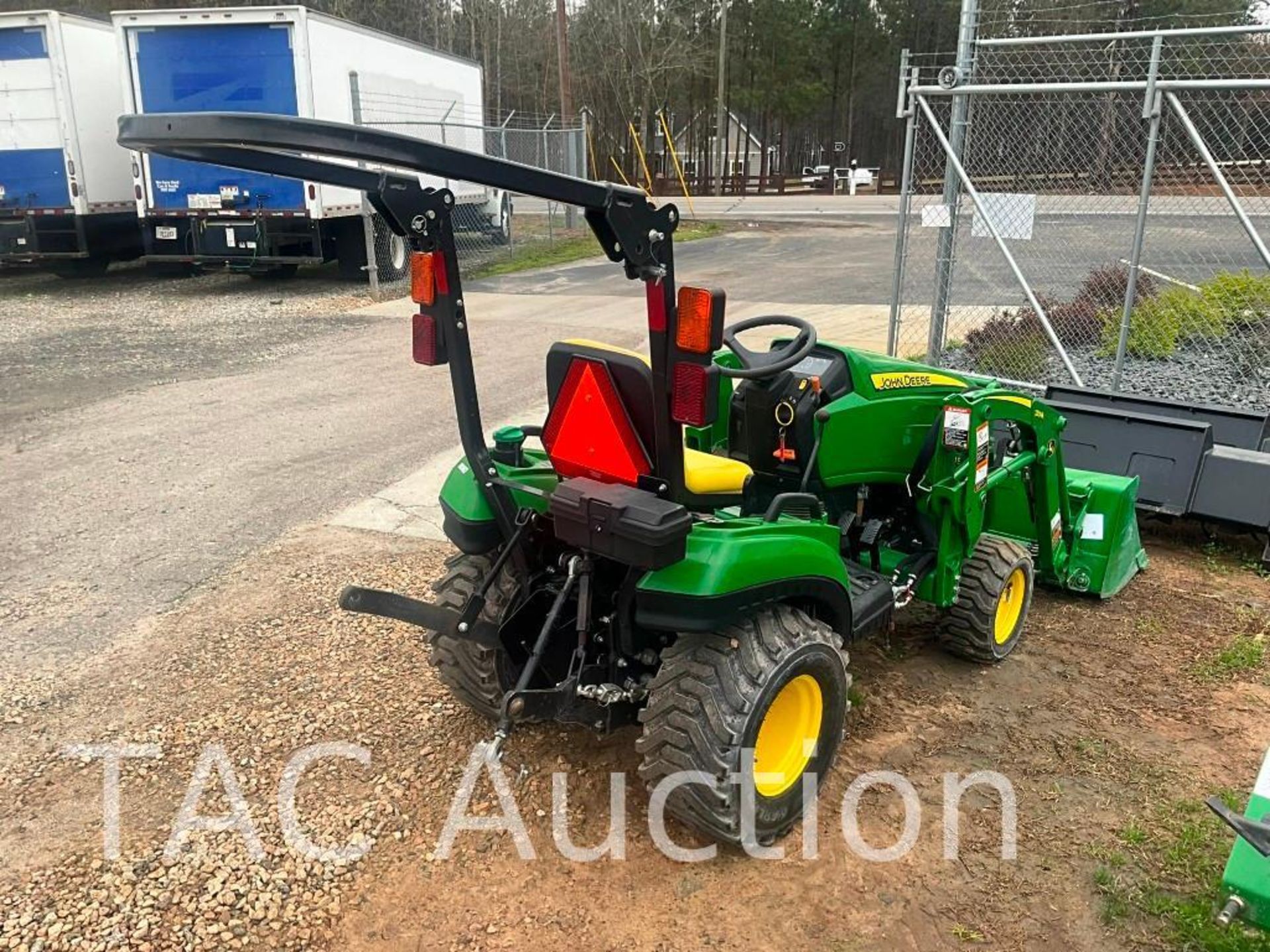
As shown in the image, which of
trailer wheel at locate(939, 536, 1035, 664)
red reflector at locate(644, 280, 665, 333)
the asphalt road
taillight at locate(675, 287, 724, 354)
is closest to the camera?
taillight at locate(675, 287, 724, 354)

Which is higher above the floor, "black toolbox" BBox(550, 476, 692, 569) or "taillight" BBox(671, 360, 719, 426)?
"taillight" BBox(671, 360, 719, 426)

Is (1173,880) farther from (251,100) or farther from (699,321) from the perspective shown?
(251,100)

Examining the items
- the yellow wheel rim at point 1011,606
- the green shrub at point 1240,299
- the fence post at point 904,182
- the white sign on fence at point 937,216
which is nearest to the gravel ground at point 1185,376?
the green shrub at point 1240,299

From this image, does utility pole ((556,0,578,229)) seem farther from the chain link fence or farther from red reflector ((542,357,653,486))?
red reflector ((542,357,653,486))

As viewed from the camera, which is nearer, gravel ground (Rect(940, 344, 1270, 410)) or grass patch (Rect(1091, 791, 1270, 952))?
grass patch (Rect(1091, 791, 1270, 952))

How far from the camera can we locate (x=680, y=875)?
9.70 feet

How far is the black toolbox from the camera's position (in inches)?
104

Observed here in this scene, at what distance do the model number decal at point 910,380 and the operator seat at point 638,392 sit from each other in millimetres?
898

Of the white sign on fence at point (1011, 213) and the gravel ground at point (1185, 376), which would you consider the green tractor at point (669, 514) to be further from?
the gravel ground at point (1185, 376)

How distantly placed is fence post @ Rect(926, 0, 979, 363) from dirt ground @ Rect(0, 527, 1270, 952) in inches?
137

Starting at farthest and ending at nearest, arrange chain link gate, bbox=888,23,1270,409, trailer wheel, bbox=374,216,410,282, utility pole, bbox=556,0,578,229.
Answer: utility pole, bbox=556,0,578,229, trailer wheel, bbox=374,216,410,282, chain link gate, bbox=888,23,1270,409

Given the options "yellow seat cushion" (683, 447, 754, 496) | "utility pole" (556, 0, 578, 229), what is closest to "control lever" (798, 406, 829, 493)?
"yellow seat cushion" (683, 447, 754, 496)

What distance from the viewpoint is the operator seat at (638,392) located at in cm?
279

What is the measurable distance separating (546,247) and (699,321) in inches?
691
